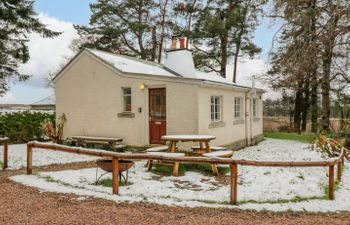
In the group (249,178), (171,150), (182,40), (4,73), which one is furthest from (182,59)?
(4,73)

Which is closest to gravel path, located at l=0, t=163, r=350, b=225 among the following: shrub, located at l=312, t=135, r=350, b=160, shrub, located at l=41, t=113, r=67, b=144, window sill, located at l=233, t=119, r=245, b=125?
shrub, located at l=312, t=135, r=350, b=160

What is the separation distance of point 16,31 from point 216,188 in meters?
16.5

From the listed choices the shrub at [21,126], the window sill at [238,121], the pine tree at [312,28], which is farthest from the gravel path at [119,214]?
the shrub at [21,126]

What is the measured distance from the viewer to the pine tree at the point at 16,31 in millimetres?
16028

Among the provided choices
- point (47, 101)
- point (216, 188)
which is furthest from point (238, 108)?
point (47, 101)

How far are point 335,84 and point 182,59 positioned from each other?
31.9 ft

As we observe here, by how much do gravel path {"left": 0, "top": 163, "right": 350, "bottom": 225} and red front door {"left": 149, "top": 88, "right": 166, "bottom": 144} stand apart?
253 inches

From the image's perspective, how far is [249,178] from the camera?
8.09 meters

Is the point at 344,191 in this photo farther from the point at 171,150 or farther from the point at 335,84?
the point at 335,84

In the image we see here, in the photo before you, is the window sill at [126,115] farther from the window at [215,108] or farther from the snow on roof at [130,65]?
the window at [215,108]

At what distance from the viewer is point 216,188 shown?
7.20 metres

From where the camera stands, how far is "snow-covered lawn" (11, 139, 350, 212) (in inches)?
239

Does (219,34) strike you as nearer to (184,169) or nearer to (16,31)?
(16,31)

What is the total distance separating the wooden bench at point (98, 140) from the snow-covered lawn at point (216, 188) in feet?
10.5
